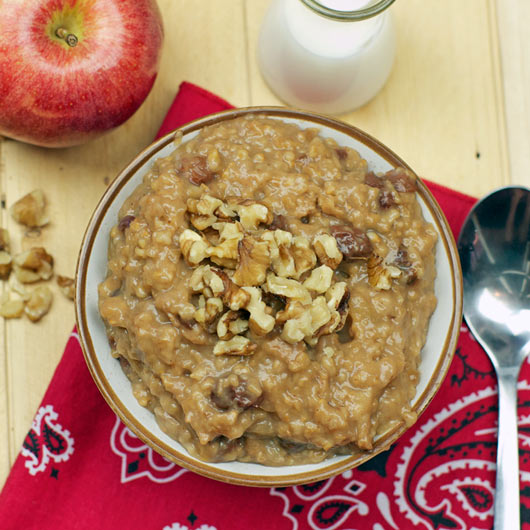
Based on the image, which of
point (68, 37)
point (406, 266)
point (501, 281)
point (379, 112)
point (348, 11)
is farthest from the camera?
point (379, 112)

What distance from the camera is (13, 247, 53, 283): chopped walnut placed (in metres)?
1.93

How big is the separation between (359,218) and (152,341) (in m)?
0.52

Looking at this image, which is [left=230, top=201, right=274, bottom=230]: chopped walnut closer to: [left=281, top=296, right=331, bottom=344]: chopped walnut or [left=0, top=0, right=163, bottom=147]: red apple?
[left=281, top=296, right=331, bottom=344]: chopped walnut

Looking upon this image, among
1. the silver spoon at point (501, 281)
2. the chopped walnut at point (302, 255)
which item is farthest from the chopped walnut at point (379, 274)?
the silver spoon at point (501, 281)

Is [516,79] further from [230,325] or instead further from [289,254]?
[230,325]

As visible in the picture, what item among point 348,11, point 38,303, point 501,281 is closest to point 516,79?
point 501,281

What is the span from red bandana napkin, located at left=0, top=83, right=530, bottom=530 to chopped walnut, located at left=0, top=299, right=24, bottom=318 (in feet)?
0.62

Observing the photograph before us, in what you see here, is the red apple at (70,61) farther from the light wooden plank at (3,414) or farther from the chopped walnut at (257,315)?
the chopped walnut at (257,315)

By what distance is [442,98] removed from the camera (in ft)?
6.92

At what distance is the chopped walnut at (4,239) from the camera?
1964mm

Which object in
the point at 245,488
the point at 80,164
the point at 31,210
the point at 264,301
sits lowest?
the point at 245,488

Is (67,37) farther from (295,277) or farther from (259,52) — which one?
(295,277)

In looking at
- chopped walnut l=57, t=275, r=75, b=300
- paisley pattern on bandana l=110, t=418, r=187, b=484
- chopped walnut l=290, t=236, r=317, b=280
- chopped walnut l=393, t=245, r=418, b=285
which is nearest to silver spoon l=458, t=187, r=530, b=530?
chopped walnut l=393, t=245, r=418, b=285

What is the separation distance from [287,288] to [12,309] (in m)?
0.94
